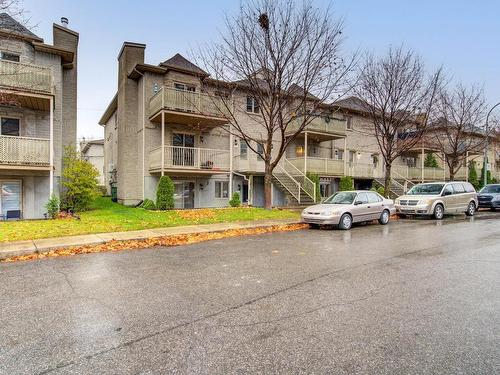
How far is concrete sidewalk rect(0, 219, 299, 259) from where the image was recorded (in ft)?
26.1

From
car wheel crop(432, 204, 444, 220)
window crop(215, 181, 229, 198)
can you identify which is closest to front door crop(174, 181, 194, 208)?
window crop(215, 181, 229, 198)

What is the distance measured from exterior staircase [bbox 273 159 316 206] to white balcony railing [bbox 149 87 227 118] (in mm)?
6419

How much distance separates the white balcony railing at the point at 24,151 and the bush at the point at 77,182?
4.48ft

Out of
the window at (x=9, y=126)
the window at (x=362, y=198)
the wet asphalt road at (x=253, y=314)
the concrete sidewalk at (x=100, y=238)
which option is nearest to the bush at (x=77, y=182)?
the window at (x=9, y=126)

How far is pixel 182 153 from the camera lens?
18359 mm

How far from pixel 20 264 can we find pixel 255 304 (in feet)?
18.1

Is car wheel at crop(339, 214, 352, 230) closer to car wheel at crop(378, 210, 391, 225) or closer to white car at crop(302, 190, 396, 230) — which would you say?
white car at crop(302, 190, 396, 230)

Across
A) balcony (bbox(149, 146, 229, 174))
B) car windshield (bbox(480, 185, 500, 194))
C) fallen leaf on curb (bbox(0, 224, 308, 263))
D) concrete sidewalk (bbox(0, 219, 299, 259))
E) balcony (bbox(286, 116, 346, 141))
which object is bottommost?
fallen leaf on curb (bbox(0, 224, 308, 263))

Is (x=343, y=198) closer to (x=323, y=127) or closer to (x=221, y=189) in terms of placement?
(x=221, y=189)

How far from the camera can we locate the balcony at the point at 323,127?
23109 millimetres

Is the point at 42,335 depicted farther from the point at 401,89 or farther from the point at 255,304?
the point at 401,89

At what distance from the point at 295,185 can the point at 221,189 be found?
486 centimetres

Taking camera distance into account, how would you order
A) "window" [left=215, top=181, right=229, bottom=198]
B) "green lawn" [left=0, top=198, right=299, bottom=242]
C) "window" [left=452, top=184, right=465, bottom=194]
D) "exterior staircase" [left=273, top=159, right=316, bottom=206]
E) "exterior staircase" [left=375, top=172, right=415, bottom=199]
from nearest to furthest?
"green lawn" [left=0, top=198, right=299, bottom=242]
"window" [left=452, top=184, right=465, bottom=194]
"exterior staircase" [left=273, top=159, right=316, bottom=206]
"window" [left=215, top=181, right=229, bottom=198]
"exterior staircase" [left=375, top=172, right=415, bottom=199]

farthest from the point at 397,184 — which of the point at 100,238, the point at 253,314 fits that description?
the point at 253,314
